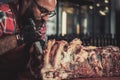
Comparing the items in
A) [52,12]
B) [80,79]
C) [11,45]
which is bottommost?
[80,79]

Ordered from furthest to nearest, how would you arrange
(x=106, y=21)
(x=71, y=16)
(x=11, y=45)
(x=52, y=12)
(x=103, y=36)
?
1. (x=106, y=21)
2. (x=71, y=16)
3. (x=103, y=36)
4. (x=52, y=12)
5. (x=11, y=45)

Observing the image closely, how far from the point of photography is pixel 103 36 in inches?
370

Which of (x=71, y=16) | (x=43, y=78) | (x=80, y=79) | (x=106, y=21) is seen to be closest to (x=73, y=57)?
A: (x=80, y=79)

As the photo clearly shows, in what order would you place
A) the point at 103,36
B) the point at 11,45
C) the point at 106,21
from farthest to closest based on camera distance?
the point at 106,21, the point at 103,36, the point at 11,45

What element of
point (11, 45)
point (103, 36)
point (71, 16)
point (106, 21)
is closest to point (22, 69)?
point (11, 45)

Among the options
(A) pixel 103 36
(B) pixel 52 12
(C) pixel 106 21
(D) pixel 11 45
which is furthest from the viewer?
(C) pixel 106 21

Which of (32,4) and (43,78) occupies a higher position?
(32,4)

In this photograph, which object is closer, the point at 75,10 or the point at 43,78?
the point at 43,78

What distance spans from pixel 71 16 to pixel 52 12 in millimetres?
8015

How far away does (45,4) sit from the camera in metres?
4.41

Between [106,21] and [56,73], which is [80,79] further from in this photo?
[106,21]

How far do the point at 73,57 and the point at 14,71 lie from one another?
102cm

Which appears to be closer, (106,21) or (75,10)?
(75,10)

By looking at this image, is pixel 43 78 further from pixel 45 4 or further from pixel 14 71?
pixel 45 4
